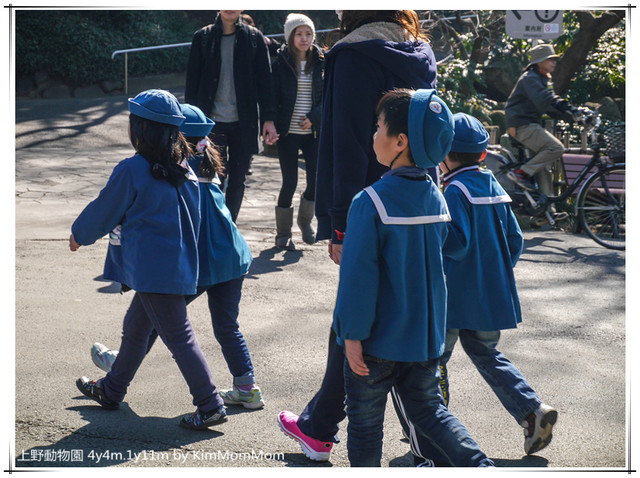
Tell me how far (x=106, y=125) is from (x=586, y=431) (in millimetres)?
10966

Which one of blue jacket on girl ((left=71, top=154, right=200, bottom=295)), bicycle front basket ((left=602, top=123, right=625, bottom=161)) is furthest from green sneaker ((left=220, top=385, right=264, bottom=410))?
bicycle front basket ((left=602, top=123, right=625, bottom=161))

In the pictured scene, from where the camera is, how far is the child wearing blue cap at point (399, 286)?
10.1 feet

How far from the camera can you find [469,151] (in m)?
3.93

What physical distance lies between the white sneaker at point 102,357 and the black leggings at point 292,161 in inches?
123

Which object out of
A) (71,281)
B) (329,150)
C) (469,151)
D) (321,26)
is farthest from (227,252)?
(321,26)

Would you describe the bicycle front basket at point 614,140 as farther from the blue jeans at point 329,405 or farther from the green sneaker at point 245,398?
the blue jeans at point 329,405

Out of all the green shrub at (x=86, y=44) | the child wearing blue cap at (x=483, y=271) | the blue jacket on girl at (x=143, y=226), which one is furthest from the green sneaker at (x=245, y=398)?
the green shrub at (x=86, y=44)

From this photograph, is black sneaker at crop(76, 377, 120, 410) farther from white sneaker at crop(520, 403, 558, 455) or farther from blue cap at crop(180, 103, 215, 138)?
white sneaker at crop(520, 403, 558, 455)

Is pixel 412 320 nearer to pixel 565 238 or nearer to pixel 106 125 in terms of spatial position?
pixel 565 238

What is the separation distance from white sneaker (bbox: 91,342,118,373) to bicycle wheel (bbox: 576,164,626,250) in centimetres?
495

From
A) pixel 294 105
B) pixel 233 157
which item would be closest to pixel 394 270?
pixel 233 157

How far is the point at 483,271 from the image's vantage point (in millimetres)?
3838

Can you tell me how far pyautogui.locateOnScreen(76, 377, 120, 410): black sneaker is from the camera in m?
4.22

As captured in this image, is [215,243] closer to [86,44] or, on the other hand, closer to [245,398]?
[245,398]
